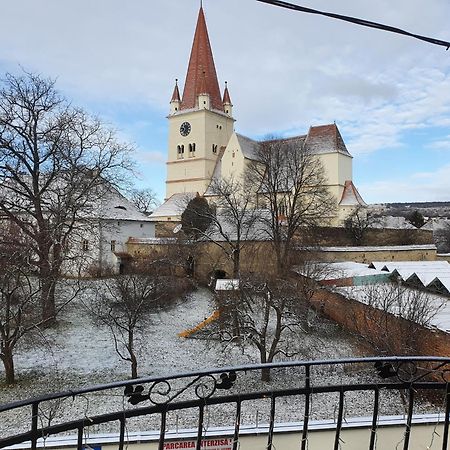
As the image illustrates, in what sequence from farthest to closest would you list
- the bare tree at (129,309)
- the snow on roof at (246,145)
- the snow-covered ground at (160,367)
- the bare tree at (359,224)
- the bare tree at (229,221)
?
the snow on roof at (246,145) < the bare tree at (359,224) < the bare tree at (229,221) < the bare tree at (129,309) < the snow-covered ground at (160,367)

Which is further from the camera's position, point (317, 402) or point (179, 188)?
point (179, 188)

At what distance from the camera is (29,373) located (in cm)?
1188

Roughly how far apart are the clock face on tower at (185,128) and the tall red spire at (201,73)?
1.49 metres

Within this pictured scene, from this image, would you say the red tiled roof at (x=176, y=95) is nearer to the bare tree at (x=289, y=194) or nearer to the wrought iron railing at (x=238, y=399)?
the bare tree at (x=289, y=194)

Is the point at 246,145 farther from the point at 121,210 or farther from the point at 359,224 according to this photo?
the point at 121,210

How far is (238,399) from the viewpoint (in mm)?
2135

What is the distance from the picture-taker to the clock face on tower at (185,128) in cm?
4172

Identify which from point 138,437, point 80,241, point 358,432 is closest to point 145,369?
point 80,241

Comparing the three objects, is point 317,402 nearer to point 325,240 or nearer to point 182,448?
point 182,448

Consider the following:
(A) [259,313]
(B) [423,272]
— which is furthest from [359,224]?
(A) [259,313]

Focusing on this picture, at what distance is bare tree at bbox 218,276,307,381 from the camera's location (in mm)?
12203

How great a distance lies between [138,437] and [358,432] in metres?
2.15

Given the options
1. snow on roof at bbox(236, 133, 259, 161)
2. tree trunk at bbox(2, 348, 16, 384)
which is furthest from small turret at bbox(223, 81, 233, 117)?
tree trunk at bbox(2, 348, 16, 384)

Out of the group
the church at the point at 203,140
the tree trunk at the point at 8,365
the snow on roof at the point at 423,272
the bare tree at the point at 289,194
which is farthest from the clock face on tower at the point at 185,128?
the tree trunk at the point at 8,365
